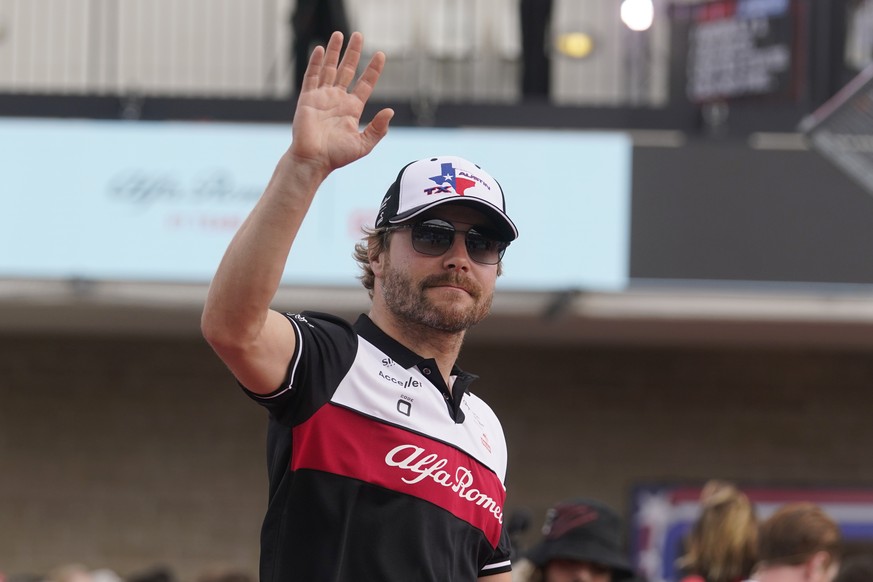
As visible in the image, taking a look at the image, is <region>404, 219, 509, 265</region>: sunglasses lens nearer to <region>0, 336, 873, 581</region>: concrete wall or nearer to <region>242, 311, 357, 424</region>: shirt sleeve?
<region>242, 311, 357, 424</region>: shirt sleeve

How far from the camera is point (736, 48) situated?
30.1 ft

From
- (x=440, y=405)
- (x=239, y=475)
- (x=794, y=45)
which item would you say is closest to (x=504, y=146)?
(x=794, y=45)

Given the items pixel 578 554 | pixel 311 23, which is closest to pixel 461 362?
pixel 311 23

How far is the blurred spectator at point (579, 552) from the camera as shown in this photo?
482 centimetres

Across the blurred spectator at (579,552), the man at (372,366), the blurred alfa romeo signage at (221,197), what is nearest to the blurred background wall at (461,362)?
the blurred alfa romeo signage at (221,197)

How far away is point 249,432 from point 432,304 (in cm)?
795

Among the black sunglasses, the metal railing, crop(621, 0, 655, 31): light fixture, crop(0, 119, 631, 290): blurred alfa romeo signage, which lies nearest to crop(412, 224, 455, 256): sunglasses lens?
the black sunglasses

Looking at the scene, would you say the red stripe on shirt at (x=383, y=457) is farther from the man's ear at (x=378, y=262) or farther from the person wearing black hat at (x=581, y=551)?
the person wearing black hat at (x=581, y=551)

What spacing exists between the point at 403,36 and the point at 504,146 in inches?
109

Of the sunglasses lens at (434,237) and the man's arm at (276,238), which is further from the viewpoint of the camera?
the sunglasses lens at (434,237)

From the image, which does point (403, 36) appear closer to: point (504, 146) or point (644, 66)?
point (644, 66)

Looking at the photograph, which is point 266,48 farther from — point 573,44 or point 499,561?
point 499,561

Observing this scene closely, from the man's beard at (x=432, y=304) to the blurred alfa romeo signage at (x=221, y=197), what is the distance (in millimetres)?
5582

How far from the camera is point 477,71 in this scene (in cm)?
1111
